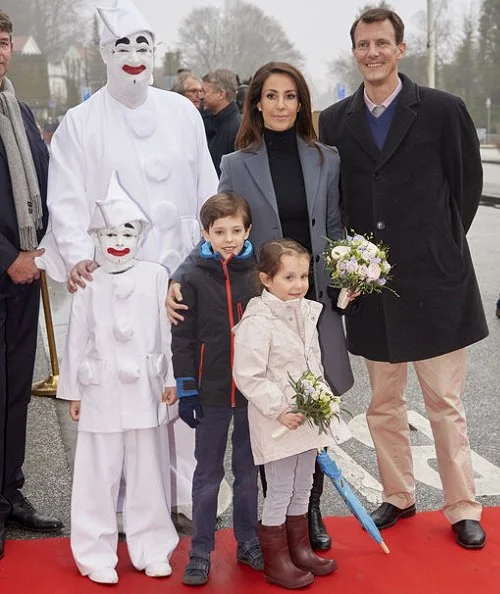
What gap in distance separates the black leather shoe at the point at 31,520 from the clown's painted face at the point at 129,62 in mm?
2027

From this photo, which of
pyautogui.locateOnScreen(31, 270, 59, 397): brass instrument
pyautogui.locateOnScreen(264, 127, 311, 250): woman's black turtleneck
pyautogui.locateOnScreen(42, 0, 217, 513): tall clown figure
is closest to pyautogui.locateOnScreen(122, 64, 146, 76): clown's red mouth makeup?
pyautogui.locateOnScreen(42, 0, 217, 513): tall clown figure

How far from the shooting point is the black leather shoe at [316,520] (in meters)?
3.99

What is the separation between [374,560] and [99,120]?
7.40ft

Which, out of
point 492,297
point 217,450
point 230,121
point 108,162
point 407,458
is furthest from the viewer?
point 492,297

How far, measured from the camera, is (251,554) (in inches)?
151

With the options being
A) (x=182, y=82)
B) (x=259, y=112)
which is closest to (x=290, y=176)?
(x=259, y=112)

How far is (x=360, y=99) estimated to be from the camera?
4082 millimetres

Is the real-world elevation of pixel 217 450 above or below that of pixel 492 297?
above

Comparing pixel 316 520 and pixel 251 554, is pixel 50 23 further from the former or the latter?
pixel 251 554

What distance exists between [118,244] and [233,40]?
11956 cm

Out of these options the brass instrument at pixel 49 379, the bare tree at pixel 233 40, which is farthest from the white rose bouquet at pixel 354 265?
the bare tree at pixel 233 40

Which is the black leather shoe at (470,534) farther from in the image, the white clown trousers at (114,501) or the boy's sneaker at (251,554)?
the white clown trousers at (114,501)

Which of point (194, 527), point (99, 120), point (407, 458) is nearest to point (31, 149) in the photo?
point (99, 120)

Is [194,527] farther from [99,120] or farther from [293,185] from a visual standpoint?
→ [99,120]
